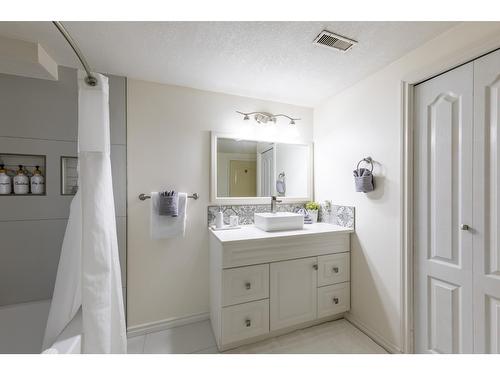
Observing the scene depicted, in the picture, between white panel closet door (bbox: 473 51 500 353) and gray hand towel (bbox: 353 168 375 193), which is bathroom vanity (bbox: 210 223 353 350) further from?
white panel closet door (bbox: 473 51 500 353)

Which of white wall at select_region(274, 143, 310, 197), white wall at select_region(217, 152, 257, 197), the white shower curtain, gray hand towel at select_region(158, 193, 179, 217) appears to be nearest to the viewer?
the white shower curtain

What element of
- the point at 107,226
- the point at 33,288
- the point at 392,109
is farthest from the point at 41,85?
the point at 392,109

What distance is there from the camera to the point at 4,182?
1.40 metres

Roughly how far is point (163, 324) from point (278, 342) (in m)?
0.95

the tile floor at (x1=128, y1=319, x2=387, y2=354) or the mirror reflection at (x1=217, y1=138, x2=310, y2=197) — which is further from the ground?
the mirror reflection at (x1=217, y1=138, x2=310, y2=197)

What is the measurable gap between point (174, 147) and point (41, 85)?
3.23ft

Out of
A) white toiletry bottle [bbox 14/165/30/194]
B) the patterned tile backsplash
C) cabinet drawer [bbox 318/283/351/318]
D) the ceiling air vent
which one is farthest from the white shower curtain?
cabinet drawer [bbox 318/283/351/318]

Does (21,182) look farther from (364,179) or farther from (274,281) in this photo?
(364,179)

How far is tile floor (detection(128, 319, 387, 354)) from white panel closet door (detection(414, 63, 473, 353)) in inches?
15.8

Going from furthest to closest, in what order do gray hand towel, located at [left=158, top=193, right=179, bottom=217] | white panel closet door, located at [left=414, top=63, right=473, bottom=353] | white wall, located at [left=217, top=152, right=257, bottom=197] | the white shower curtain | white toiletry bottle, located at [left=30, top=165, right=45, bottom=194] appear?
white wall, located at [left=217, top=152, right=257, bottom=197] → gray hand towel, located at [left=158, top=193, right=179, bottom=217] → white toiletry bottle, located at [left=30, top=165, right=45, bottom=194] → white panel closet door, located at [left=414, top=63, right=473, bottom=353] → the white shower curtain

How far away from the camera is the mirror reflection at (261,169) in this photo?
1.92 meters

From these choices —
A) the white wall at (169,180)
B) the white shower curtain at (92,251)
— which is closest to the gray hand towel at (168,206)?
the white wall at (169,180)

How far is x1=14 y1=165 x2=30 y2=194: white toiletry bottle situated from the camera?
142 cm
